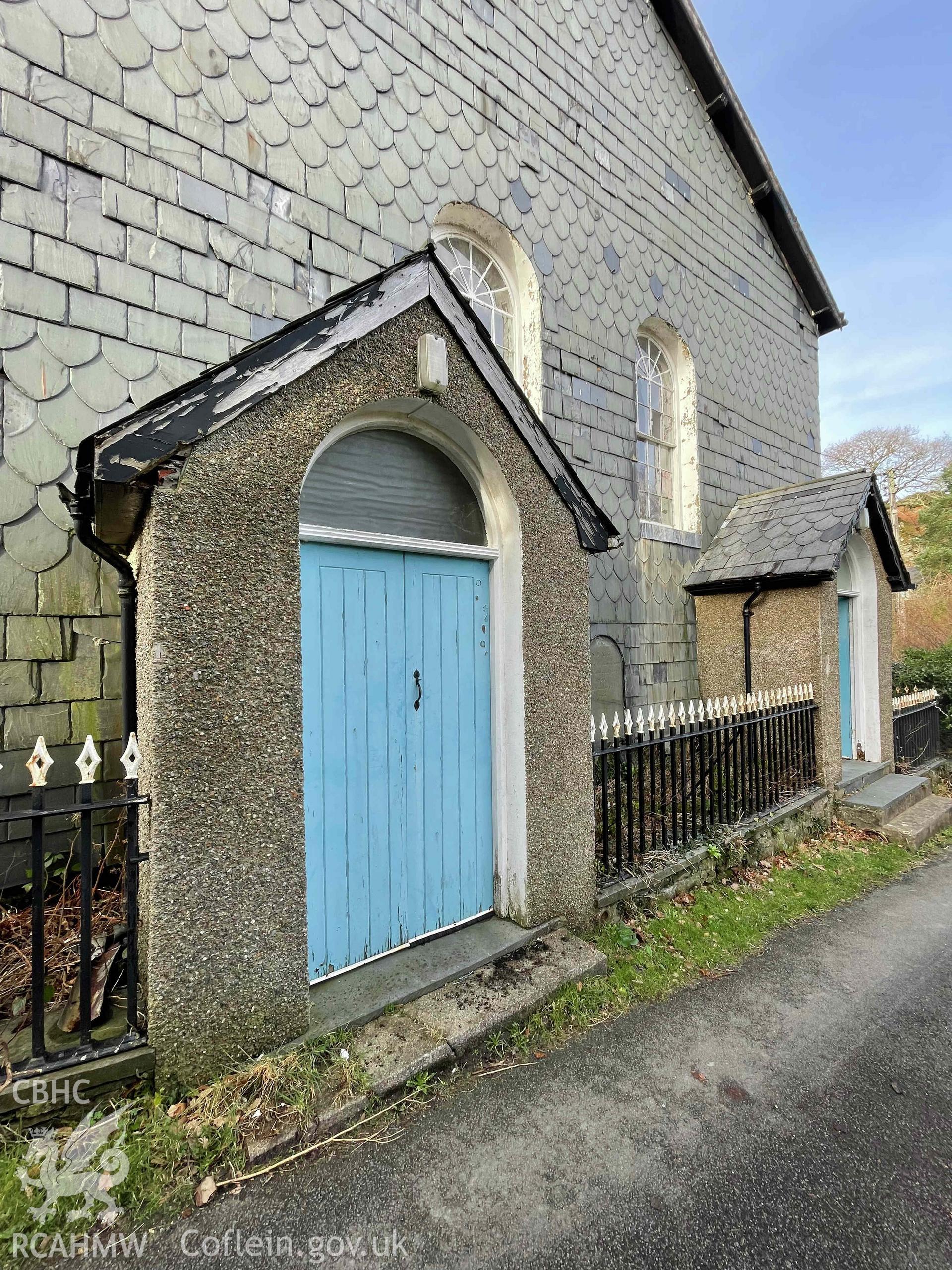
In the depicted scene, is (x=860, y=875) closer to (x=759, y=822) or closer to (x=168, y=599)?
(x=759, y=822)

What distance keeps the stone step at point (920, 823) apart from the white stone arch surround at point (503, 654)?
4818 mm

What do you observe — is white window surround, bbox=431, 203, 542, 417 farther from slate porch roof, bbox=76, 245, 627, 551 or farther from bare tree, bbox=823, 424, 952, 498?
bare tree, bbox=823, 424, 952, 498

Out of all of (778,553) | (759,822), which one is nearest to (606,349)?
(778,553)

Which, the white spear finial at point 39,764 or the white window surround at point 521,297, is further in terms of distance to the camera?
the white window surround at point 521,297

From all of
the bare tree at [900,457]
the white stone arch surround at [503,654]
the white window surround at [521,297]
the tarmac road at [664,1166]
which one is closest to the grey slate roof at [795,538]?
the white window surround at [521,297]

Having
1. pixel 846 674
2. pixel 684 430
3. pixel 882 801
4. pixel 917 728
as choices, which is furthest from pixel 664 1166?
pixel 917 728

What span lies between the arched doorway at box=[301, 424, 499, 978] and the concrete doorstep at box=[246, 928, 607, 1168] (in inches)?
15.7

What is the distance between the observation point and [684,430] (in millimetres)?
8211

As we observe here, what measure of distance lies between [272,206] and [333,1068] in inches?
201

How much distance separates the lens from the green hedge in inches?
368

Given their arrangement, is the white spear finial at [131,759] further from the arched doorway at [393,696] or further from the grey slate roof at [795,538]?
the grey slate roof at [795,538]

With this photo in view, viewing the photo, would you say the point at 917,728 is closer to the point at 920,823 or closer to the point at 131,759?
the point at 920,823

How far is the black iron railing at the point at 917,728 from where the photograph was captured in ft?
26.7

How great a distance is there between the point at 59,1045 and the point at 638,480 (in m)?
7.23
